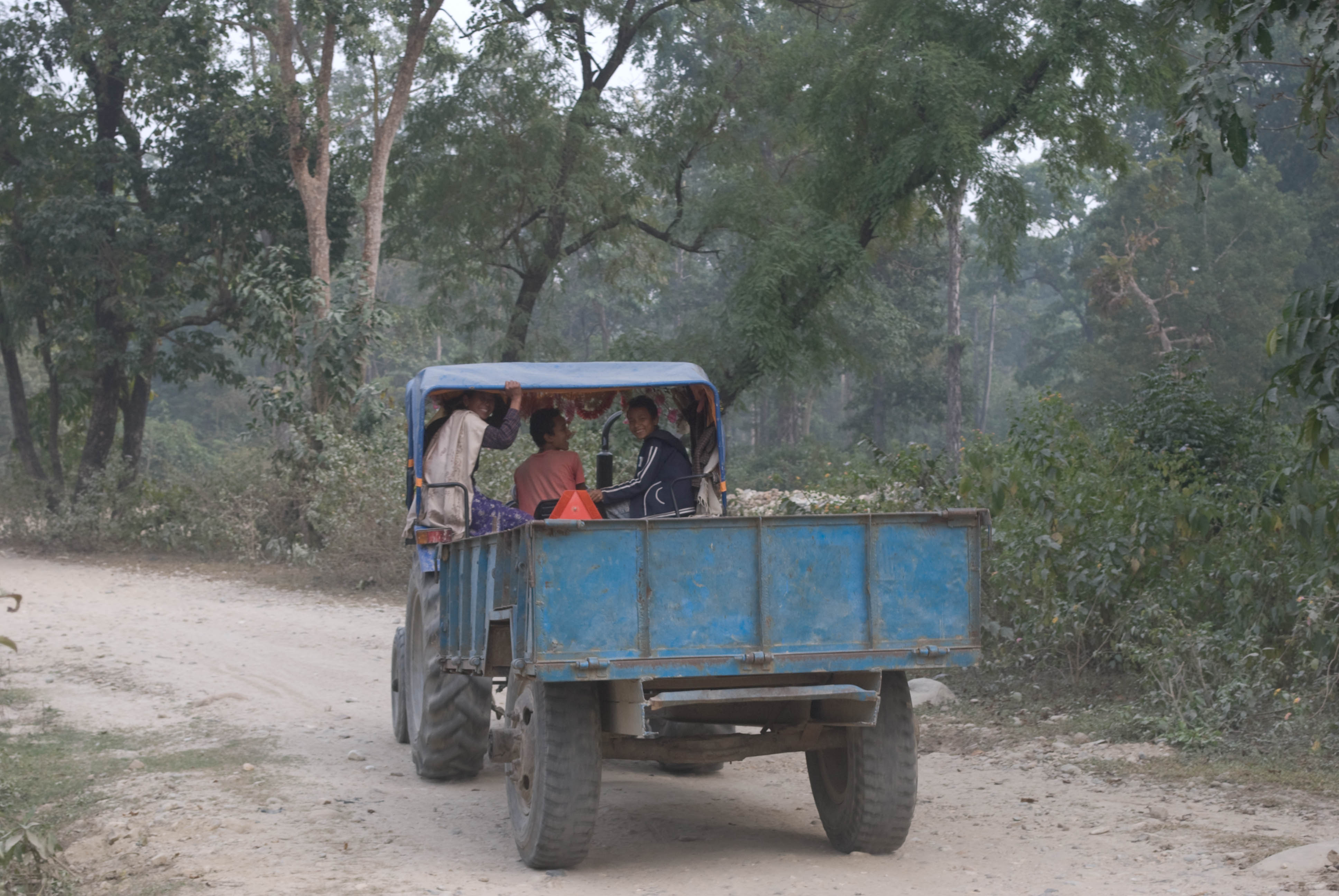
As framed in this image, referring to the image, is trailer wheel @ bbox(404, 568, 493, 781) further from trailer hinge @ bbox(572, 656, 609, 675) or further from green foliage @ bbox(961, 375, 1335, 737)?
green foliage @ bbox(961, 375, 1335, 737)

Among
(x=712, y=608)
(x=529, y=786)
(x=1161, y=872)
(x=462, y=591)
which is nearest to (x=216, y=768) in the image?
(x=462, y=591)

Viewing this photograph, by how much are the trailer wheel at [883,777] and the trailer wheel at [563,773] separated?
115cm

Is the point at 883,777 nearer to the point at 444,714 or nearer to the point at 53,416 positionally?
the point at 444,714

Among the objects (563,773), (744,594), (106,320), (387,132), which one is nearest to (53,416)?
(106,320)

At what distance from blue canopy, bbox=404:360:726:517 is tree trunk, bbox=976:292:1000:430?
50.6 m

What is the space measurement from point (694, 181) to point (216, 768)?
46.8 m

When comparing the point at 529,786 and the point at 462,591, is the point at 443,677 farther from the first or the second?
the point at 529,786

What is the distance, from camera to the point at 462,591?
22.6ft

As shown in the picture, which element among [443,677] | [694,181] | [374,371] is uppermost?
[694,181]

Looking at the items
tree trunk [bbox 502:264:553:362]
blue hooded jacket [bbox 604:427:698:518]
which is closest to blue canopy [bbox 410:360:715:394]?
blue hooded jacket [bbox 604:427:698:518]

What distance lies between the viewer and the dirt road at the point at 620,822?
220 inches

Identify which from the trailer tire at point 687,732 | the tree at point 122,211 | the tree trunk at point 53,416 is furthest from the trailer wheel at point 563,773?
the tree trunk at point 53,416

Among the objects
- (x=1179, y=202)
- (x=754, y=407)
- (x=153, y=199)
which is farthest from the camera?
(x=754, y=407)

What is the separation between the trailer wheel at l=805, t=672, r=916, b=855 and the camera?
582 cm
